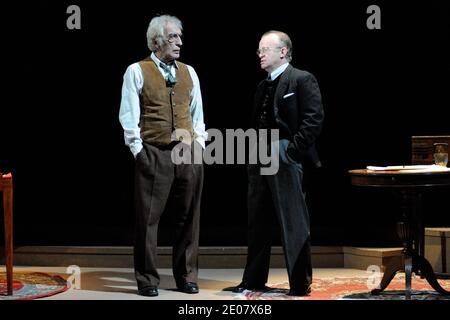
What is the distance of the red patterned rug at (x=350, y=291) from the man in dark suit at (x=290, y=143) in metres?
0.14

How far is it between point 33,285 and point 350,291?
7.10 feet

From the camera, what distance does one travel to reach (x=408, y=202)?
19.1 feet

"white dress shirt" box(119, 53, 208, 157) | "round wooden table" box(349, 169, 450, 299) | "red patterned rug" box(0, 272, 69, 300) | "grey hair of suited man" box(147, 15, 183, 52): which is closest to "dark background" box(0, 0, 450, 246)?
"red patterned rug" box(0, 272, 69, 300)

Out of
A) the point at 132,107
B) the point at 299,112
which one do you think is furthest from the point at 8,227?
the point at 299,112

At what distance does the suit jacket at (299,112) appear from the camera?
5832mm

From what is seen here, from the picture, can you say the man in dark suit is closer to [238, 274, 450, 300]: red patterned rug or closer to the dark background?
[238, 274, 450, 300]: red patterned rug

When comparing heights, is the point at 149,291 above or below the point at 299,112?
below

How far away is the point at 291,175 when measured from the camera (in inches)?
233

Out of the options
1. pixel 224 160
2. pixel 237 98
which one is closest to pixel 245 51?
pixel 237 98

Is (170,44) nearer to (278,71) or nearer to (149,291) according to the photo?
(278,71)

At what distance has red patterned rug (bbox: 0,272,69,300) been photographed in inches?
234

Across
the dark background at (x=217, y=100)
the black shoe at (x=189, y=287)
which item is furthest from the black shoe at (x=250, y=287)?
the dark background at (x=217, y=100)
